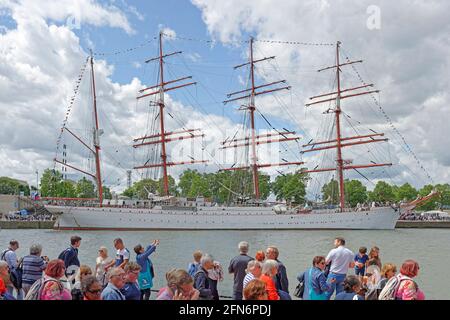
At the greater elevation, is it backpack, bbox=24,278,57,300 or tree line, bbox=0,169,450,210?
tree line, bbox=0,169,450,210

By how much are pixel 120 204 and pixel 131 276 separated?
5999cm

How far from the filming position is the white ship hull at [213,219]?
63.8 metres

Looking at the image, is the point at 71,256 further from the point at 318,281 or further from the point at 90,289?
the point at 318,281

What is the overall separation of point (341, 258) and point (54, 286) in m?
5.80

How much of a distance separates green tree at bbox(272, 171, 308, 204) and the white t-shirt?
95394 millimetres

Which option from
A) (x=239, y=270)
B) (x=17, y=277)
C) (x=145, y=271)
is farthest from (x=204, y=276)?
(x=17, y=277)

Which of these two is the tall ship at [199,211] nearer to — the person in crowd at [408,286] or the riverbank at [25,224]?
the riverbank at [25,224]

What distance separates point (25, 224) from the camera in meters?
71.6

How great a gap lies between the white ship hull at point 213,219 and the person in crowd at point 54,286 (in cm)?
5929

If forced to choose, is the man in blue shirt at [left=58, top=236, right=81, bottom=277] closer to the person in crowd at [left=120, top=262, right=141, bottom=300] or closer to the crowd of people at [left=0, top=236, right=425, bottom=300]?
the crowd of people at [left=0, top=236, right=425, bottom=300]

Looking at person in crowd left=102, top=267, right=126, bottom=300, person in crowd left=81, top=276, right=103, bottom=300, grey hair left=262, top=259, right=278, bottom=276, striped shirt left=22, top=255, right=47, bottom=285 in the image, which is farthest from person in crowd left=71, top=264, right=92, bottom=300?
grey hair left=262, top=259, right=278, bottom=276

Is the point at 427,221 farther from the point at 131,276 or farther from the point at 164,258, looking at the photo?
the point at 131,276

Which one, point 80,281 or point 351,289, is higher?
point 80,281

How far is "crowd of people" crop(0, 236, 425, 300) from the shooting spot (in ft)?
18.4
